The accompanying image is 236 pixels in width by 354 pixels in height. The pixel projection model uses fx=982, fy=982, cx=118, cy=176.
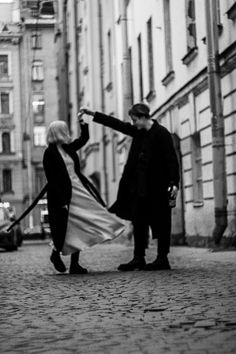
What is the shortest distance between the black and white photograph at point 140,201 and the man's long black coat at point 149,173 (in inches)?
0.5

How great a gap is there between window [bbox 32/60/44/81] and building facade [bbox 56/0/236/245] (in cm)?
3643

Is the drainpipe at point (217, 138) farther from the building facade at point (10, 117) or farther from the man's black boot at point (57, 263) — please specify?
the building facade at point (10, 117)

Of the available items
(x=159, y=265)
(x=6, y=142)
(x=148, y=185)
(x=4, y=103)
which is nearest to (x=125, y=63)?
(x=148, y=185)

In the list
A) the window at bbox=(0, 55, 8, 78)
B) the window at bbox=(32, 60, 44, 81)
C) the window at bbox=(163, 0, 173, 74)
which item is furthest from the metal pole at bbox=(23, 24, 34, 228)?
the window at bbox=(163, 0, 173, 74)

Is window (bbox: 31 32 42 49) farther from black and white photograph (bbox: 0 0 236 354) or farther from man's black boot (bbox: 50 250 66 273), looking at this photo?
man's black boot (bbox: 50 250 66 273)

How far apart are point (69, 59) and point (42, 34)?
2317 cm

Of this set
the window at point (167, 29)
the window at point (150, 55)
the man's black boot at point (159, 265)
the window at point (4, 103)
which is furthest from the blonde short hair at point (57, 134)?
the window at point (4, 103)

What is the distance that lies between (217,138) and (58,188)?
601 cm

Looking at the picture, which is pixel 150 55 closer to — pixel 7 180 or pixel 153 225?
pixel 153 225

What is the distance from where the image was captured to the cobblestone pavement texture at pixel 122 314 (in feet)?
14.6

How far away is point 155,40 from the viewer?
22.4 meters

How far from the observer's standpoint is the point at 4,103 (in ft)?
233

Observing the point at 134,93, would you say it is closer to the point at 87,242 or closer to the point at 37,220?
the point at 87,242

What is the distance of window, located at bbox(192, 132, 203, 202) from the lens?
1880 cm
